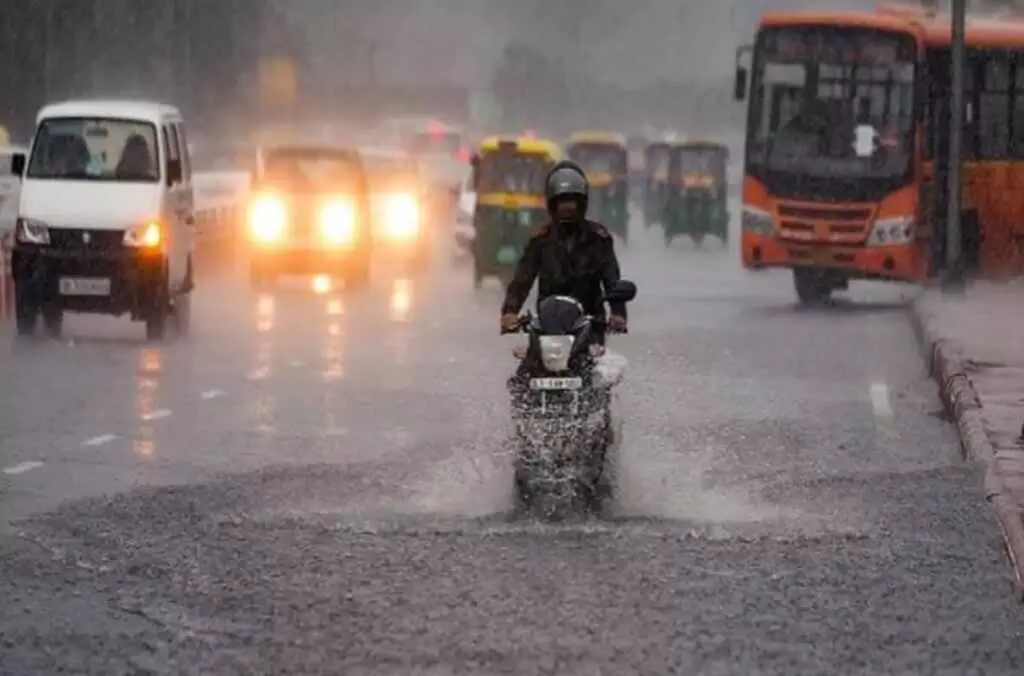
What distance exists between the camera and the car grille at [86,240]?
25188mm

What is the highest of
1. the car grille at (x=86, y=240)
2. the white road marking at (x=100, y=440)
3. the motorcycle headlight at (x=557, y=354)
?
the motorcycle headlight at (x=557, y=354)

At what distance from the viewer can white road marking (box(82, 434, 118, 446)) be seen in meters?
16.0

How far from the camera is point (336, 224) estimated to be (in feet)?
117

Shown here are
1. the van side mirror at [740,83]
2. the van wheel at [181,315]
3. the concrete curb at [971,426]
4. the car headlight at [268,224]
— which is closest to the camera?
the concrete curb at [971,426]

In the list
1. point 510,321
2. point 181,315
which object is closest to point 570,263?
point 510,321

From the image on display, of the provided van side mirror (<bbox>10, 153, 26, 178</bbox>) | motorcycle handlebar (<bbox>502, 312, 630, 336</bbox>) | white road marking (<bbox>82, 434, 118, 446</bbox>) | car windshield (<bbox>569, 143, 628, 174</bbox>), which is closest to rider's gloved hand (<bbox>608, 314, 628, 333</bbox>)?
motorcycle handlebar (<bbox>502, 312, 630, 336</bbox>)

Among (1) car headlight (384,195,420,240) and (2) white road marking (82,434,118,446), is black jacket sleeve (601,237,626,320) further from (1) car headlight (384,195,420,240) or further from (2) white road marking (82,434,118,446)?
(1) car headlight (384,195,420,240)

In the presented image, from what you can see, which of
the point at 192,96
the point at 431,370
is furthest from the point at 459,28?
the point at 431,370

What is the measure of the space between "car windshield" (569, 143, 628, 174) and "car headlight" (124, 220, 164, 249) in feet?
120

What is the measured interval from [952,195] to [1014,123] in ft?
8.65

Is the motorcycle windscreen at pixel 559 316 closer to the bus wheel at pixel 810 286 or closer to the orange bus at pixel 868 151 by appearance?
the orange bus at pixel 868 151

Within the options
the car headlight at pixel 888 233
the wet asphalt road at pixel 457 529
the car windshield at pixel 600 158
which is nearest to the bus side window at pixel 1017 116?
the car headlight at pixel 888 233

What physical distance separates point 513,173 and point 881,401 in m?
18.6

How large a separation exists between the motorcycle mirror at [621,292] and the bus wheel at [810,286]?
21.3 metres
